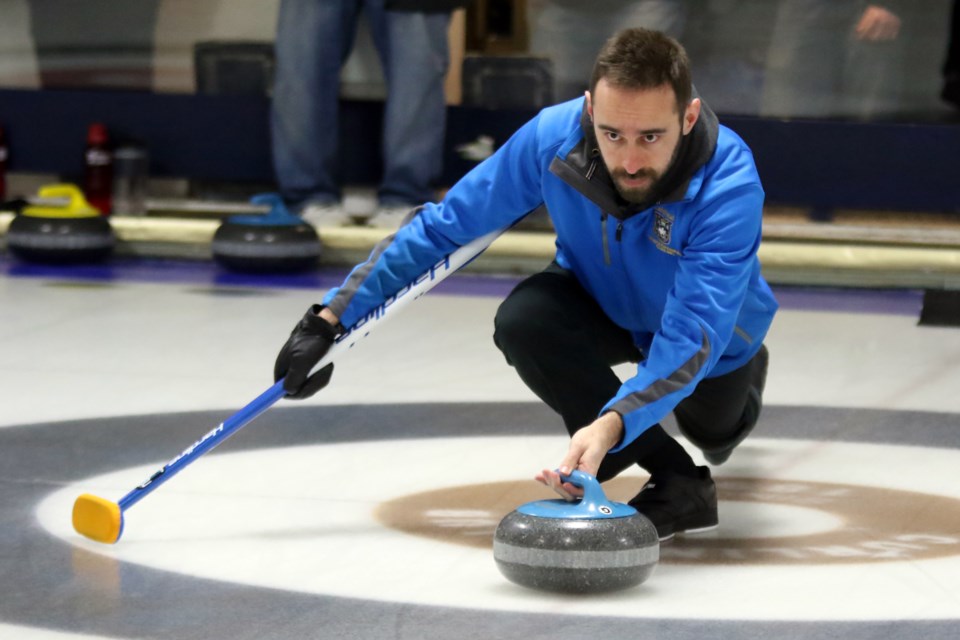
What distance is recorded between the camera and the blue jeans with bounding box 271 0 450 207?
17.6 ft

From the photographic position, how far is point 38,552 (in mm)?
2289

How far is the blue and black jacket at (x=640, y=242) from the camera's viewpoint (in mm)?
2162

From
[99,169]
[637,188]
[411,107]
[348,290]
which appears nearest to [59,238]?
[99,169]

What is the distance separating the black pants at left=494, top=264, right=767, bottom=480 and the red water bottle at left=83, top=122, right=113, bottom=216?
357cm

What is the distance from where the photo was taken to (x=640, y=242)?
2.35 metres

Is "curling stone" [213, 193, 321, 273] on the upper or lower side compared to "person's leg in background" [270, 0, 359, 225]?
lower

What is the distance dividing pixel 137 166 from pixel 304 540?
3774 millimetres

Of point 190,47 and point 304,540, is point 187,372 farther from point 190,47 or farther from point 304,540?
point 190,47

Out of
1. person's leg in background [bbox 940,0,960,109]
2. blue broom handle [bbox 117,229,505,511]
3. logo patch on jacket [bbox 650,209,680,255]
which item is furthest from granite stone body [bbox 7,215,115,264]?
logo patch on jacket [bbox 650,209,680,255]

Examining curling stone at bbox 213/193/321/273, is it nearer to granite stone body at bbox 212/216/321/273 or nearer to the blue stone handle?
granite stone body at bbox 212/216/321/273

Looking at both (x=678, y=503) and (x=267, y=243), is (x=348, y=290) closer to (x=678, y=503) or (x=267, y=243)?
(x=678, y=503)

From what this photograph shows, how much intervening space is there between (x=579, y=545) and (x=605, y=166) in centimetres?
53

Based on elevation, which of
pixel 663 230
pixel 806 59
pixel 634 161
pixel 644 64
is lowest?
pixel 806 59

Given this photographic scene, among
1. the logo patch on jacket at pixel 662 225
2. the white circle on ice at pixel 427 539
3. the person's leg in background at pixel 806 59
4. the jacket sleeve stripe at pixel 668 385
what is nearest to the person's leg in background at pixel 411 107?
the person's leg in background at pixel 806 59
